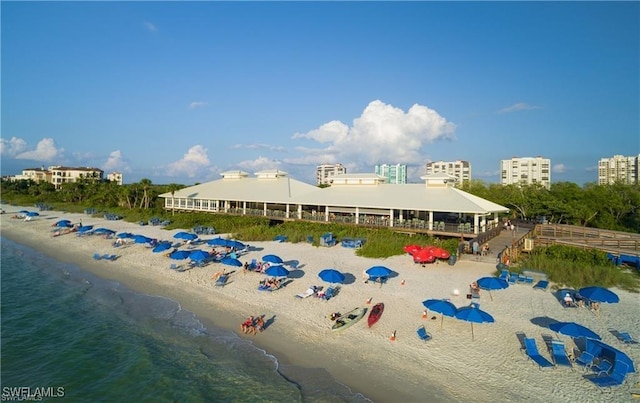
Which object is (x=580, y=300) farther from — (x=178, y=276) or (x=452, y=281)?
(x=178, y=276)

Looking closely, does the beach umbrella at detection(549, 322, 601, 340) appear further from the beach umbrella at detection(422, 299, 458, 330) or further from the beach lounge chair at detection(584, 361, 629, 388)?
the beach umbrella at detection(422, 299, 458, 330)

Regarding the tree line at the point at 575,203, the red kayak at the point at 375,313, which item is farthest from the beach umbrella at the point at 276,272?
the tree line at the point at 575,203

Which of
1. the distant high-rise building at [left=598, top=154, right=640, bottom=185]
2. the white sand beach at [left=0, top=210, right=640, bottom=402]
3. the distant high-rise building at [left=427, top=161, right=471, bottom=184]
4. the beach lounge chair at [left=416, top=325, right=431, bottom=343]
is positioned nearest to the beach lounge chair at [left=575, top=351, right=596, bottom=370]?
the white sand beach at [left=0, top=210, right=640, bottom=402]

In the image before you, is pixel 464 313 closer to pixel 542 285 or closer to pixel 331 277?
pixel 331 277

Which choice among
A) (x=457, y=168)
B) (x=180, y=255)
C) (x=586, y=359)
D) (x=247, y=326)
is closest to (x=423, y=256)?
(x=586, y=359)

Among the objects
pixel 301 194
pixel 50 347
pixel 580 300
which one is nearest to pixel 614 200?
pixel 580 300

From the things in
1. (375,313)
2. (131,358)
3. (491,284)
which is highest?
(491,284)
